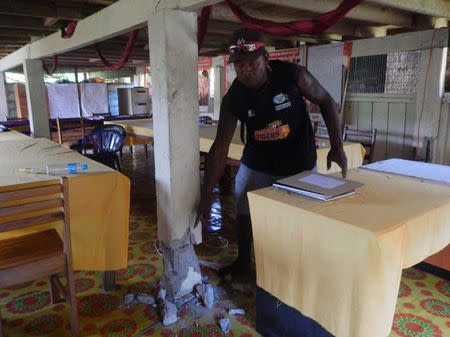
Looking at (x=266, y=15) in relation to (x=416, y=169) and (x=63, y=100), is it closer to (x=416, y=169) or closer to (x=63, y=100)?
(x=416, y=169)

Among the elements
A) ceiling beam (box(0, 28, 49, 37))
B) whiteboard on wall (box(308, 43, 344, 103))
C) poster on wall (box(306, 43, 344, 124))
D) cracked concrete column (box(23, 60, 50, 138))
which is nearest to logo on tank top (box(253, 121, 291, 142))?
poster on wall (box(306, 43, 344, 124))

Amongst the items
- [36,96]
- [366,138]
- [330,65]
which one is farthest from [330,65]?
[36,96]

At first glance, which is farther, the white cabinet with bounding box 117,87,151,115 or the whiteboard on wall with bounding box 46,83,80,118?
the white cabinet with bounding box 117,87,151,115

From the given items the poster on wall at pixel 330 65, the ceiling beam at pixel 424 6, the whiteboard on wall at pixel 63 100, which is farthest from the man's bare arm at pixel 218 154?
the whiteboard on wall at pixel 63 100

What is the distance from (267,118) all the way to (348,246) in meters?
1.01

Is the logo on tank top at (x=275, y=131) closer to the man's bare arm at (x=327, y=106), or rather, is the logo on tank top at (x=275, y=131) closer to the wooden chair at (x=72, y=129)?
the man's bare arm at (x=327, y=106)

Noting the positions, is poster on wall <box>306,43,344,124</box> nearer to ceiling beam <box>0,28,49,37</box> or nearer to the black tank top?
the black tank top

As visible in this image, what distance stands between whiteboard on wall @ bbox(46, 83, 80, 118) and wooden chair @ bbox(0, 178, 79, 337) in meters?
7.87

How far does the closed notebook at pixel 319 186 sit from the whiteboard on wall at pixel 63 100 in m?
8.66

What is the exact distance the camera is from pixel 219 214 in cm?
400

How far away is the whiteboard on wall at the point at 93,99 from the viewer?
9.55m

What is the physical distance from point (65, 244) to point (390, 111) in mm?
4807

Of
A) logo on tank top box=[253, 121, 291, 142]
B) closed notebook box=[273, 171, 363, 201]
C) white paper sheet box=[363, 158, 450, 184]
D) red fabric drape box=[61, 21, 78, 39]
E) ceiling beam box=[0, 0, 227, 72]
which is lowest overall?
white paper sheet box=[363, 158, 450, 184]

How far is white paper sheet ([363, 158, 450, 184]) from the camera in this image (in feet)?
6.75
